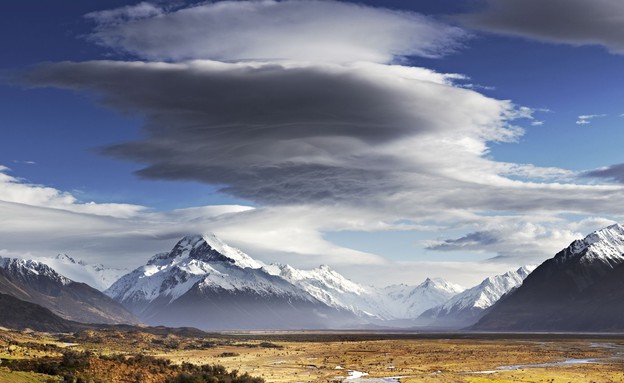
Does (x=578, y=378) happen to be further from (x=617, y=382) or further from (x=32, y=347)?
(x=32, y=347)

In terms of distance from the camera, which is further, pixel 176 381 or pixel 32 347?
pixel 32 347

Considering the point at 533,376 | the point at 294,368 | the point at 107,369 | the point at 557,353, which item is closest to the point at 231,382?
the point at 107,369

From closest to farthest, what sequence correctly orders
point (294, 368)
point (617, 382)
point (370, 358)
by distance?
point (617, 382), point (294, 368), point (370, 358)

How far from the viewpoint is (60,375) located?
91.4 metres

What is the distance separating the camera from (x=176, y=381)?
319ft

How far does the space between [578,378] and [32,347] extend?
94008 mm

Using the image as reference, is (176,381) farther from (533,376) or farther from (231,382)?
(533,376)

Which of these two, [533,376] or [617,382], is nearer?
[617,382]

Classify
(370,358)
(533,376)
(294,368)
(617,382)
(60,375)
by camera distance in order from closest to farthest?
(60,375) < (617,382) < (533,376) < (294,368) < (370,358)

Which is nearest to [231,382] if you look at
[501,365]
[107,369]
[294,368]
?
[107,369]

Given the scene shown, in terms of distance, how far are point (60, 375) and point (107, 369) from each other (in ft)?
28.3

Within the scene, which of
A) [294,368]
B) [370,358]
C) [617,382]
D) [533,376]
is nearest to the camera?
[617,382]

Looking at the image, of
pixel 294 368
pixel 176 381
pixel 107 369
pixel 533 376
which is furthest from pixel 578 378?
pixel 107 369

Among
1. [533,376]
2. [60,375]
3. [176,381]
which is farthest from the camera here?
[533,376]
